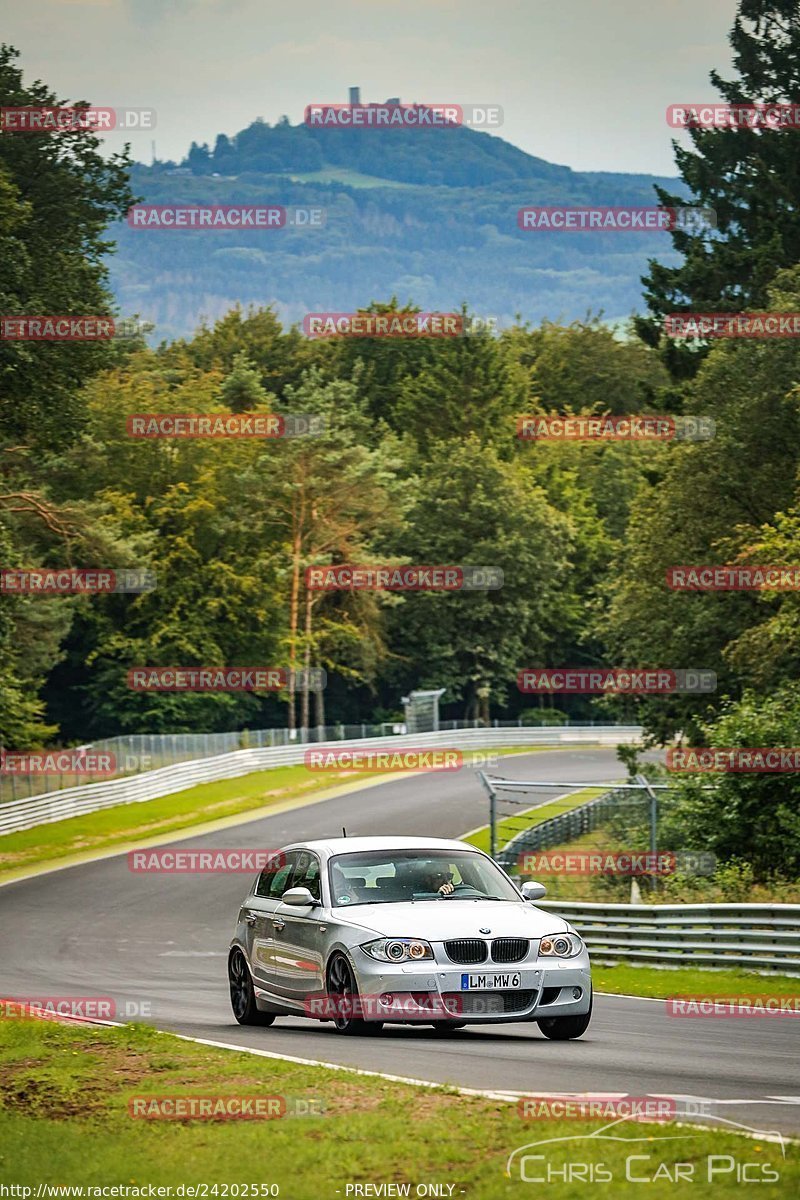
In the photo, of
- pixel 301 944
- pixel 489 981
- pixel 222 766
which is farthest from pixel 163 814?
pixel 489 981

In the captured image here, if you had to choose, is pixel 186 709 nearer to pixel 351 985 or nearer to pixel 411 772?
pixel 411 772

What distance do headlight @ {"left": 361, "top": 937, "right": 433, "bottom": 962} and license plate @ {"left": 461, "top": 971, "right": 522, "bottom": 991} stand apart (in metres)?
0.31

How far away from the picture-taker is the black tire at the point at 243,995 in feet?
50.0

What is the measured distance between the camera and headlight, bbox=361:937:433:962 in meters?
12.9

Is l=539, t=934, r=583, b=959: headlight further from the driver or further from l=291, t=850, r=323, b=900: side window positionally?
l=291, t=850, r=323, b=900: side window

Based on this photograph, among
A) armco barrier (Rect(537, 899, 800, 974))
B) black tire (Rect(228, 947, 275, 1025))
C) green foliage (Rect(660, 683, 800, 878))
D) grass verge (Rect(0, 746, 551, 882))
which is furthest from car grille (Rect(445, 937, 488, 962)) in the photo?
grass verge (Rect(0, 746, 551, 882))

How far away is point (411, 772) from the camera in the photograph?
68.6m

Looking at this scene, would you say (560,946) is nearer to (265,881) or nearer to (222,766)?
(265,881)

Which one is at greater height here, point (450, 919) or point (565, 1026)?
point (450, 919)

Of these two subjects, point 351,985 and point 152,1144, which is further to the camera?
point 351,985

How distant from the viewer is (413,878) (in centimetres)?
1421

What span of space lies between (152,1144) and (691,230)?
2065 inches

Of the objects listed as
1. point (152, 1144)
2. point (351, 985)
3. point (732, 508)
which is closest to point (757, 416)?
point (732, 508)

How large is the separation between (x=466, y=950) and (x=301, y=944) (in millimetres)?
1691
